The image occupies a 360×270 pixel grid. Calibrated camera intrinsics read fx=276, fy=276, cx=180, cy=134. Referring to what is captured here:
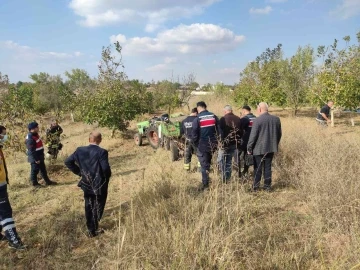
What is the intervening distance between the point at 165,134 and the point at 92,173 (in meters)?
4.91

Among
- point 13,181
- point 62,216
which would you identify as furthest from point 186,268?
point 13,181

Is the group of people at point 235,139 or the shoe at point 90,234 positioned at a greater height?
the group of people at point 235,139

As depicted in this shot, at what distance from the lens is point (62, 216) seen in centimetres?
448

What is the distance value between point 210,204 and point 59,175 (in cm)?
551

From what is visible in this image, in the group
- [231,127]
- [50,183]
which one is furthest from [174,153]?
[50,183]

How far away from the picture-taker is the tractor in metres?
7.73

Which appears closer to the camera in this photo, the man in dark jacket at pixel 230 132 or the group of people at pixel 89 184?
the group of people at pixel 89 184

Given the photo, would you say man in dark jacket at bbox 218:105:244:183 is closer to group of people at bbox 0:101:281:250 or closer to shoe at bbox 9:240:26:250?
group of people at bbox 0:101:281:250

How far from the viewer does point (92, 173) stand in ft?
12.2

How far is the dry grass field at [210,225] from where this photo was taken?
255cm

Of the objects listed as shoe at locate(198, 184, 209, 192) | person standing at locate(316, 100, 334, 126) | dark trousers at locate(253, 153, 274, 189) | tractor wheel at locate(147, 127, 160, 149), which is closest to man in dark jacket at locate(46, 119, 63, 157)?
tractor wheel at locate(147, 127, 160, 149)

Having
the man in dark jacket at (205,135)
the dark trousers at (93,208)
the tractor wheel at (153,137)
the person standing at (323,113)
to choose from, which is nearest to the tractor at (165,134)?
the tractor wheel at (153,137)

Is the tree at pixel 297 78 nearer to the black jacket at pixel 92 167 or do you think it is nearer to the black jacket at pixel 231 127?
the black jacket at pixel 231 127

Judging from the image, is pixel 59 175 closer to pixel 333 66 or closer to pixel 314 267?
pixel 314 267
